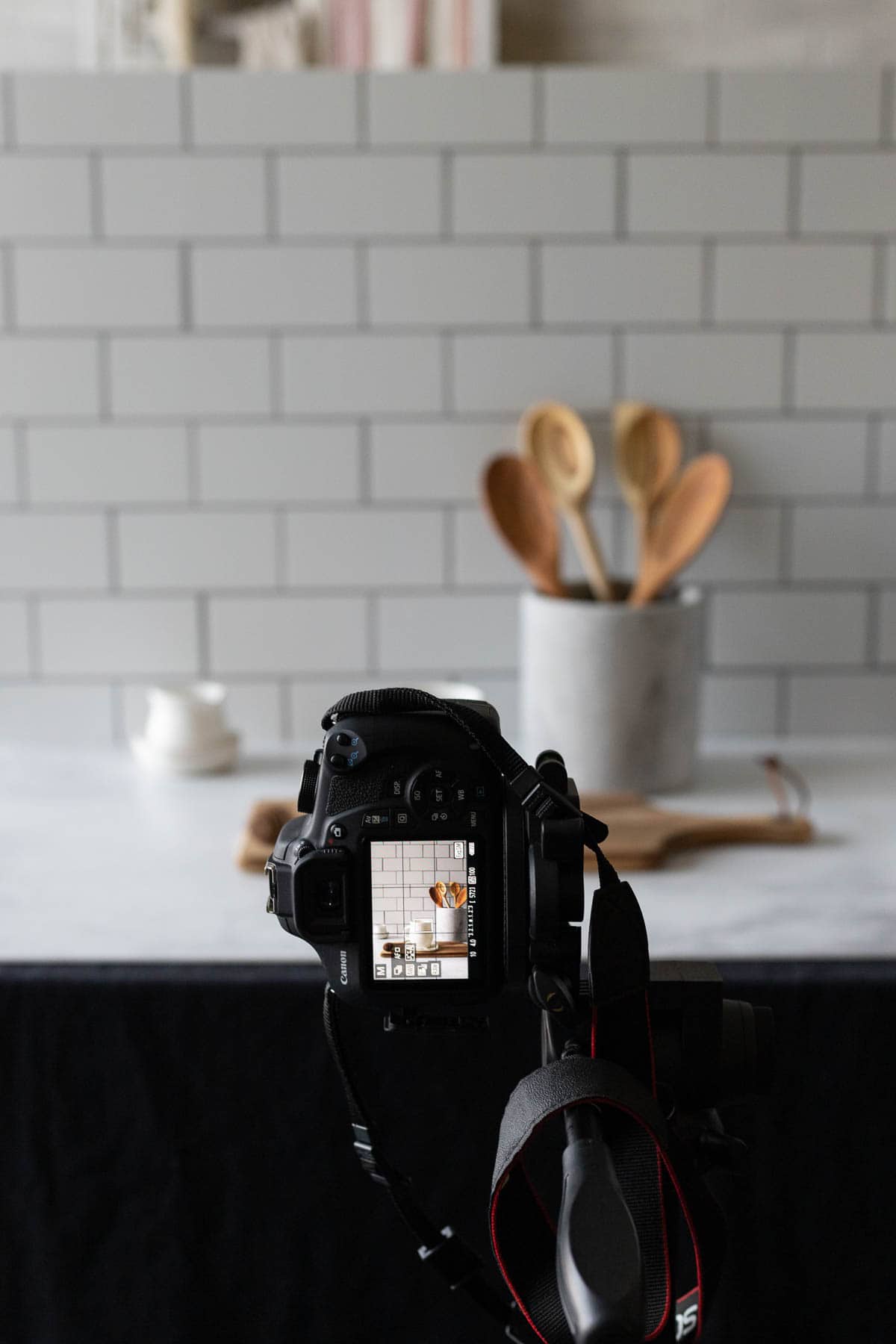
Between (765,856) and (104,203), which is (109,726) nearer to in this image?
(104,203)

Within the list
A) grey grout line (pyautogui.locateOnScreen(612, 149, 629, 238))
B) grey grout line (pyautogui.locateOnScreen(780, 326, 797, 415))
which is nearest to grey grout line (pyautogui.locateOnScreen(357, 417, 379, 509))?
grey grout line (pyautogui.locateOnScreen(612, 149, 629, 238))

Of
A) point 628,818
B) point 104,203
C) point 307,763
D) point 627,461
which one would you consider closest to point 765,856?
point 628,818

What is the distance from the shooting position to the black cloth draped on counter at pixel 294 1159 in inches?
32.0

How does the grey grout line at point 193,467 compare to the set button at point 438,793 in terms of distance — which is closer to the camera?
the set button at point 438,793

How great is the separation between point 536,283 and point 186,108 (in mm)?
389

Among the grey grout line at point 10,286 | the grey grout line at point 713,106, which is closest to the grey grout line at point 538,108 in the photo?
the grey grout line at point 713,106

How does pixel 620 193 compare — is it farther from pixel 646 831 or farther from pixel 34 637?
pixel 34 637

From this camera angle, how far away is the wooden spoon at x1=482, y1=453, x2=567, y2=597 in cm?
120

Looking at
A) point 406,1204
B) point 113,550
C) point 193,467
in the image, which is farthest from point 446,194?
point 406,1204

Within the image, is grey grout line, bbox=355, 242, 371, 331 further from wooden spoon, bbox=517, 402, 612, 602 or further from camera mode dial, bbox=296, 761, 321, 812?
camera mode dial, bbox=296, 761, 321, 812

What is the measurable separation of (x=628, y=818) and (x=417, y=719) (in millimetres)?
519

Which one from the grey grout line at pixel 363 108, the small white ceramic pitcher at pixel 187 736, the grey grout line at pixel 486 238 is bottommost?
the small white ceramic pitcher at pixel 187 736

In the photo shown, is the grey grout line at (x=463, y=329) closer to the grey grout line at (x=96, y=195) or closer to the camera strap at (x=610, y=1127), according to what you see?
the grey grout line at (x=96, y=195)

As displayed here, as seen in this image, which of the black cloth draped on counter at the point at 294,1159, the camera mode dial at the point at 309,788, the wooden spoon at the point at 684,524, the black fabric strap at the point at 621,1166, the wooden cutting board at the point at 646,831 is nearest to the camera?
the black fabric strap at the point at 621,1166
